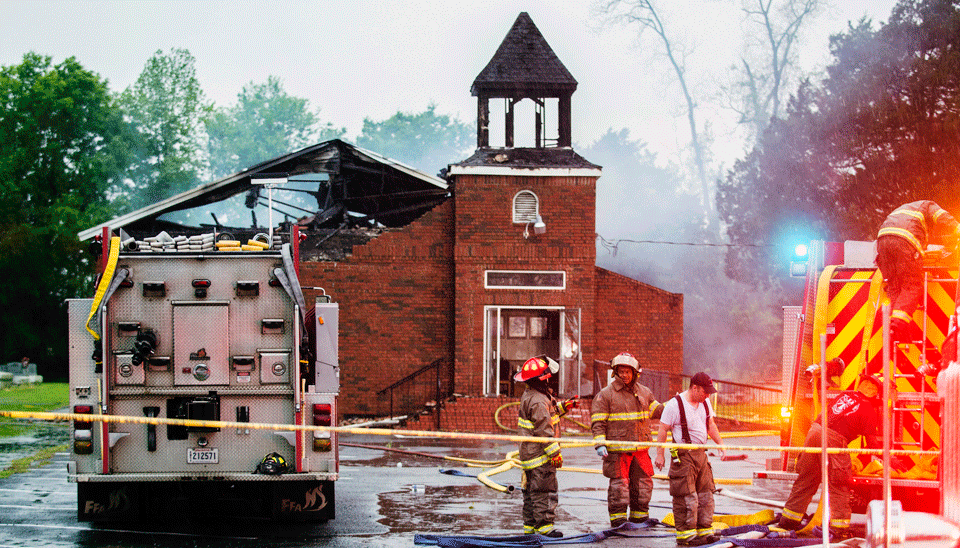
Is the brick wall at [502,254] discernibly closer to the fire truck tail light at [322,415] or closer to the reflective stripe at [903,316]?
the fire truck tail light at [322,415]

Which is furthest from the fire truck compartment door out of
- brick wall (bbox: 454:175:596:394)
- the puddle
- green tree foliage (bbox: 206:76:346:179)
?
green tree foliage (bbox: 206:76:346:179)

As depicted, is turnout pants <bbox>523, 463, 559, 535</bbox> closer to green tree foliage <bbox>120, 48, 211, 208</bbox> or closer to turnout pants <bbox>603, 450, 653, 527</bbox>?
turnout pants <bbox>603, 450, 653, 527</bbox>

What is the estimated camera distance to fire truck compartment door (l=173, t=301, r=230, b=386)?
945 centimetres

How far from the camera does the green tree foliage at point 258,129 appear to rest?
8006 centimetres

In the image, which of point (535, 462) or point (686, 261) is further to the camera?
point (686, 261)

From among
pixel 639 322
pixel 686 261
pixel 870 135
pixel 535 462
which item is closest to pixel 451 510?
pixel 535 462

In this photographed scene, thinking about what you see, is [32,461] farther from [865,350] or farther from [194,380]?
[865,350]

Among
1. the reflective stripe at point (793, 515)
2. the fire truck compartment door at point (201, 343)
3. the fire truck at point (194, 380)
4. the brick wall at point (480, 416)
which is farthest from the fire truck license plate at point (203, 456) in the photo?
the brick wall at point (480, 416)

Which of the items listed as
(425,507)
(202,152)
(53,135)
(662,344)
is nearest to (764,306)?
(662,344)

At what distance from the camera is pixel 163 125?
56469 millimetres

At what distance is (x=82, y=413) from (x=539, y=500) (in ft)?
14.0

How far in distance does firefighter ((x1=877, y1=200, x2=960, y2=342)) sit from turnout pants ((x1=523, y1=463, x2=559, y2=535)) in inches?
133

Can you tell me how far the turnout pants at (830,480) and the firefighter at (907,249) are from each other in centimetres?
111

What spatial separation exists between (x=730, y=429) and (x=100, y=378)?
1596 centimetres
